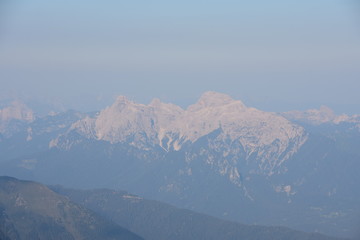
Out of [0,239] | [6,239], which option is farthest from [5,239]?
[0,239]

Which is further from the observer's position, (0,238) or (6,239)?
(6,239)

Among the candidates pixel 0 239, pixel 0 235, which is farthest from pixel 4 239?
pixel 0 239

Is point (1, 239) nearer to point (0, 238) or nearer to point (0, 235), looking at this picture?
point (0, 238)

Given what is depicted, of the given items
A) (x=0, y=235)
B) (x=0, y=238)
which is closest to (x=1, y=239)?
(x=0, y=238)

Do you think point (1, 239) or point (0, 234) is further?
point (0, 234)

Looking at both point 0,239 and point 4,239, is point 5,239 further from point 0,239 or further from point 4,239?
point 0,239

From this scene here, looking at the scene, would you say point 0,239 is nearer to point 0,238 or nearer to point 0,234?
point 0,238

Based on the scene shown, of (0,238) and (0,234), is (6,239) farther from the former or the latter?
(0,238)
